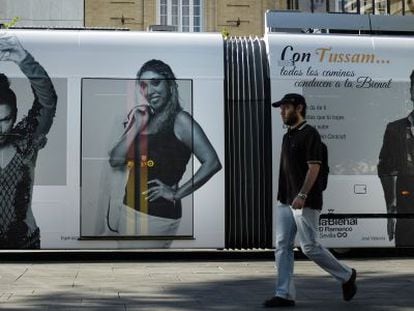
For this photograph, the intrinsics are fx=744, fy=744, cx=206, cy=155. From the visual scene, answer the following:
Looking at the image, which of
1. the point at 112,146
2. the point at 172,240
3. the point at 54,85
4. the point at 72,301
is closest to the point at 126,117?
the point at 112,146

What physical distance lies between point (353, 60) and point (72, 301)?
19.6ft

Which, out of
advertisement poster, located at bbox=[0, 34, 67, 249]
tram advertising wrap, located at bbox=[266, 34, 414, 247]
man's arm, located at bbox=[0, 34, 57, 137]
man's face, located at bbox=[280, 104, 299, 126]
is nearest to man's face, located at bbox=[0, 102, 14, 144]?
advertisement poster, located at bbox=[0, 34, 67, 249]

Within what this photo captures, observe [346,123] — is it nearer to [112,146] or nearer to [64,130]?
[112,146]

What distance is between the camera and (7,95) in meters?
10.7

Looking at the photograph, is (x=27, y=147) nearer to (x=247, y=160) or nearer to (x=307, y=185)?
(x=247, y=160)

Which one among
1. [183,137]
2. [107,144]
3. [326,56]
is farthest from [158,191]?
[326,56]

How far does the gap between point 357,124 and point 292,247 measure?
4505mm

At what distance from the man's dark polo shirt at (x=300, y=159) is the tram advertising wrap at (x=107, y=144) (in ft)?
12.3

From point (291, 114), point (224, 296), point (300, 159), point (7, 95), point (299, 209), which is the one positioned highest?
point (7, 95)

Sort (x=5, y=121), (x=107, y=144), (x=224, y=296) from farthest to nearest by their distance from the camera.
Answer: (x=107, y=144), (x=5, y=121), (x=224, y=296)

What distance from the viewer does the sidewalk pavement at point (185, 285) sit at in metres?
7.39

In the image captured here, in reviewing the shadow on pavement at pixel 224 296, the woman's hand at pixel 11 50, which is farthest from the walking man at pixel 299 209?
the woman's hand at pixel 11 50

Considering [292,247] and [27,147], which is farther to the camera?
[27,147]

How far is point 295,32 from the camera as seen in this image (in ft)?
38.3
